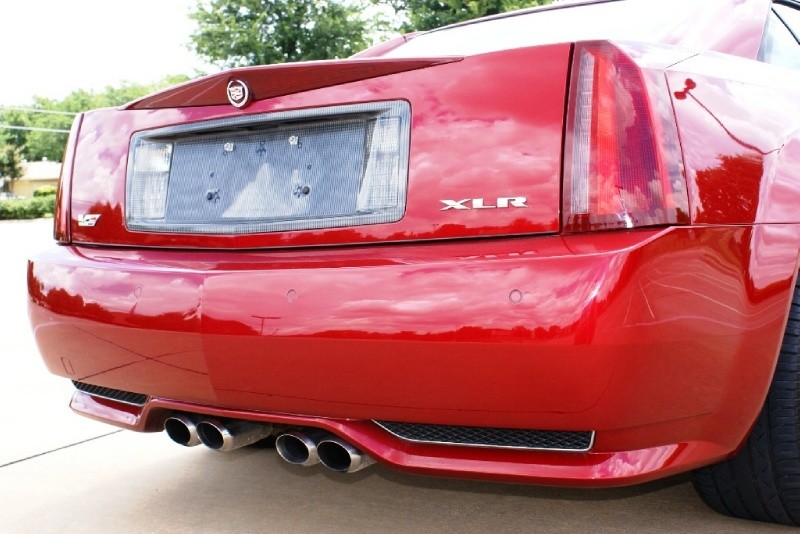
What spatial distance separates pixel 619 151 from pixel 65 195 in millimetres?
1589

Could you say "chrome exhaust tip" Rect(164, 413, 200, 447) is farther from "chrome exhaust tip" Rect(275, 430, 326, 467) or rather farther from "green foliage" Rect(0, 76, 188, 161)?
"green foliage" Rect(0, 76, 188, 161)

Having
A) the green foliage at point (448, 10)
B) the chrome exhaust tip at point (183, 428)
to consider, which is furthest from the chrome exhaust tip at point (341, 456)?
the green foliage at point (448, 10)

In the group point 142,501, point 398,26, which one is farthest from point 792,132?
point 398,26

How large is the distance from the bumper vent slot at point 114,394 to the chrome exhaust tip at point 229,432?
0.71ft

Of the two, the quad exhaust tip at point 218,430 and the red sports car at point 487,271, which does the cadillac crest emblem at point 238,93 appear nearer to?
the red sports car at point 487,271

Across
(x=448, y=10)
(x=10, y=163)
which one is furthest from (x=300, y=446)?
(x=10, y=163)

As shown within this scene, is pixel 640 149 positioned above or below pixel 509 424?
above

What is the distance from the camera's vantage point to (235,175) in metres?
2.32

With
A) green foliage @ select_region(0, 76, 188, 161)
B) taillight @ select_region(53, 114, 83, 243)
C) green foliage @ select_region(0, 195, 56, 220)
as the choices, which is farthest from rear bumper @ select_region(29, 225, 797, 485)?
green foliage @ select_region(0, 76, 188, 161)

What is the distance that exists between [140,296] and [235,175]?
1.21 feet

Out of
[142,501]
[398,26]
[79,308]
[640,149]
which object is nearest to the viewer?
[640,149]

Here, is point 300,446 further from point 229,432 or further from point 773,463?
point 773,463

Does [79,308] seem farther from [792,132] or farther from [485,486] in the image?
[792,132]

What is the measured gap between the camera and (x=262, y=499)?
110 inches
